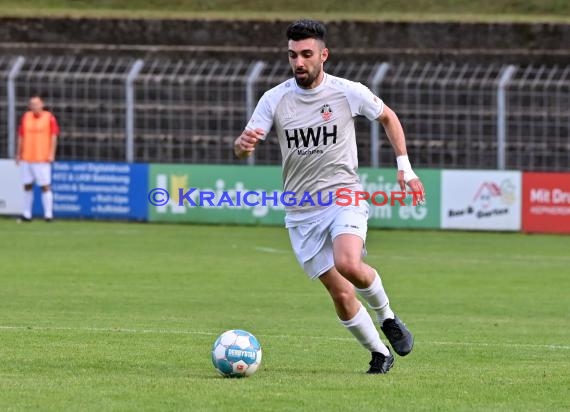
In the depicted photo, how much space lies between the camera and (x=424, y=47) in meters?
34.2

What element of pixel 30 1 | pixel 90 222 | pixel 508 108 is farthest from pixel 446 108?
pixel 30 1

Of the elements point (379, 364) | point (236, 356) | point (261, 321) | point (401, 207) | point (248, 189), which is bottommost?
point (261, 321)

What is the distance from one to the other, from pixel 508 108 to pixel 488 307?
12.3 metres

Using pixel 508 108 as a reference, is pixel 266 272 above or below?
below

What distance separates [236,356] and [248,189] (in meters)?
17.9

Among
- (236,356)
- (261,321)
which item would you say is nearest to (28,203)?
(261,321)

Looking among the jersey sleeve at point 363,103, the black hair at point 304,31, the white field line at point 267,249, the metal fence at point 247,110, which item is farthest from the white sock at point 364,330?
the metal fence at point 247,110

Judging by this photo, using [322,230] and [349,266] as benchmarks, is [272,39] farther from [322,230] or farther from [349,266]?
[349,266]

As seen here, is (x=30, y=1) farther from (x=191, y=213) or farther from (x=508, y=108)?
(x=508, y=108)

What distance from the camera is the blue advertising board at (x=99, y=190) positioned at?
2822 centimetres

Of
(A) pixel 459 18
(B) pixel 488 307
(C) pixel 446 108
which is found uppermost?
(A) pixel 459 18

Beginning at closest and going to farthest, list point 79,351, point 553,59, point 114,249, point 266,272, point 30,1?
point 79,351
point 266,272
point 114,249
point 553,59
point 30,1

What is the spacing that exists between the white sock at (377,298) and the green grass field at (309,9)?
999 inches

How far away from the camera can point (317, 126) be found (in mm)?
10148
